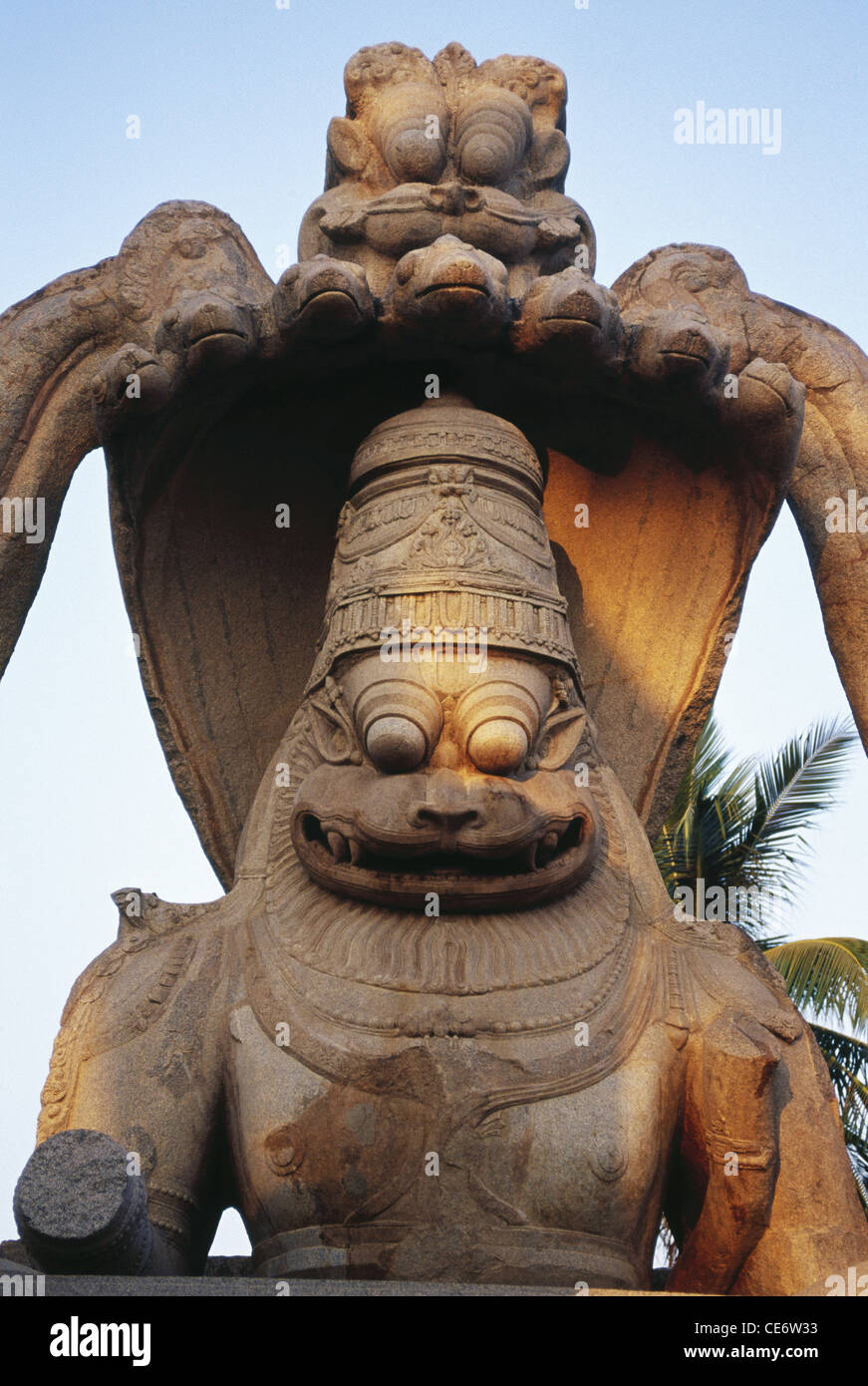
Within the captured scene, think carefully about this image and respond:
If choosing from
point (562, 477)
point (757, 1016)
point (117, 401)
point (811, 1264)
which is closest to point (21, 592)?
point (117, 401)

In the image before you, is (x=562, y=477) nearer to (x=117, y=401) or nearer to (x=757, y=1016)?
(x=117, y=401)

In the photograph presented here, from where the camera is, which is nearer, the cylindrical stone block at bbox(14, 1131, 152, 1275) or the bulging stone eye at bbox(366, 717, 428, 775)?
the cylindrical stone block at bbox(14, 1131, 152, 1275)

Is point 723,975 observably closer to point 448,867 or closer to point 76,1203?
point 448,867

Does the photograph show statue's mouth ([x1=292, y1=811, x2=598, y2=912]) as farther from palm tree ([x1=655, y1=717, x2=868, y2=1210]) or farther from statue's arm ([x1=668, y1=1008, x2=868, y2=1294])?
palm tree ([x1=655, y1=717, x2=868, y2=1210])

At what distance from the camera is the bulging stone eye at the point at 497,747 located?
468cm

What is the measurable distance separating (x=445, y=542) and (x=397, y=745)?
2.69ft

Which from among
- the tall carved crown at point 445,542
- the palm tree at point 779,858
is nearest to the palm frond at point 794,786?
the palm tree at point 779,858

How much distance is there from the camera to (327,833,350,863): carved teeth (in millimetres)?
4680

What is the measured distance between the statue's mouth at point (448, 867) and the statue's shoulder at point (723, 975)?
0.43 m

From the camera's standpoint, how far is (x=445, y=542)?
512cm

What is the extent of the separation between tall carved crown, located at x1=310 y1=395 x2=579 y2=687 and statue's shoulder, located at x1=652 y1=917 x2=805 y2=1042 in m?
0.95

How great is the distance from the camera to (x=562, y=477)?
6211mm

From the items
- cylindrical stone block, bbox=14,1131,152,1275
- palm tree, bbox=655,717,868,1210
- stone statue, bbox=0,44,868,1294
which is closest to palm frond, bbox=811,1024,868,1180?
palm tree, bbox=655,717,868,1210

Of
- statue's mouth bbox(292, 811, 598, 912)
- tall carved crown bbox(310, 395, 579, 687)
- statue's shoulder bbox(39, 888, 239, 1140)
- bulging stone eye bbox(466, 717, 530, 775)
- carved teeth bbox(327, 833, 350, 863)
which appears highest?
tall carved crown bbox(310, 395, 579, 687)
